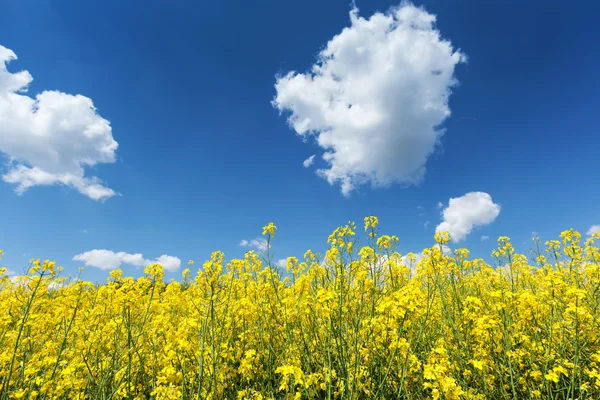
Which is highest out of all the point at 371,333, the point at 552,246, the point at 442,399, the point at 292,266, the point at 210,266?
the point at 552,246

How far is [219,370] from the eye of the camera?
335cm

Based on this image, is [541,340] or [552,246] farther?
[552,246]

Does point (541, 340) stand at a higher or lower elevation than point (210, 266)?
lower

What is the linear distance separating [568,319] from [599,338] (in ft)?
2.49

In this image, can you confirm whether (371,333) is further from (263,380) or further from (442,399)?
(263,380)

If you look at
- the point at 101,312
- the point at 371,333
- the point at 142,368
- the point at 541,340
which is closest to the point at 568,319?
the point at 541,340

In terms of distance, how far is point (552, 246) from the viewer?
6996mm

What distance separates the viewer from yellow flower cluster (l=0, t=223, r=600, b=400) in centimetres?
319

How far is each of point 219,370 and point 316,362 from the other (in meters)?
1.13

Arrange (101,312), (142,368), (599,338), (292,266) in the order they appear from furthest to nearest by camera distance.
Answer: (292,266), (101,312), (142,368), (599,338)

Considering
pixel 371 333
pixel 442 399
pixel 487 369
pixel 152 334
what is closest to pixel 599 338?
pixel 487 369

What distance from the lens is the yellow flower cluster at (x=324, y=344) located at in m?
3.19

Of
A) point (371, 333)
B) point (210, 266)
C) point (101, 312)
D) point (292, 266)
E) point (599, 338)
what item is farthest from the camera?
point (292, 266)

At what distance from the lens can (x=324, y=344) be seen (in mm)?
3609
